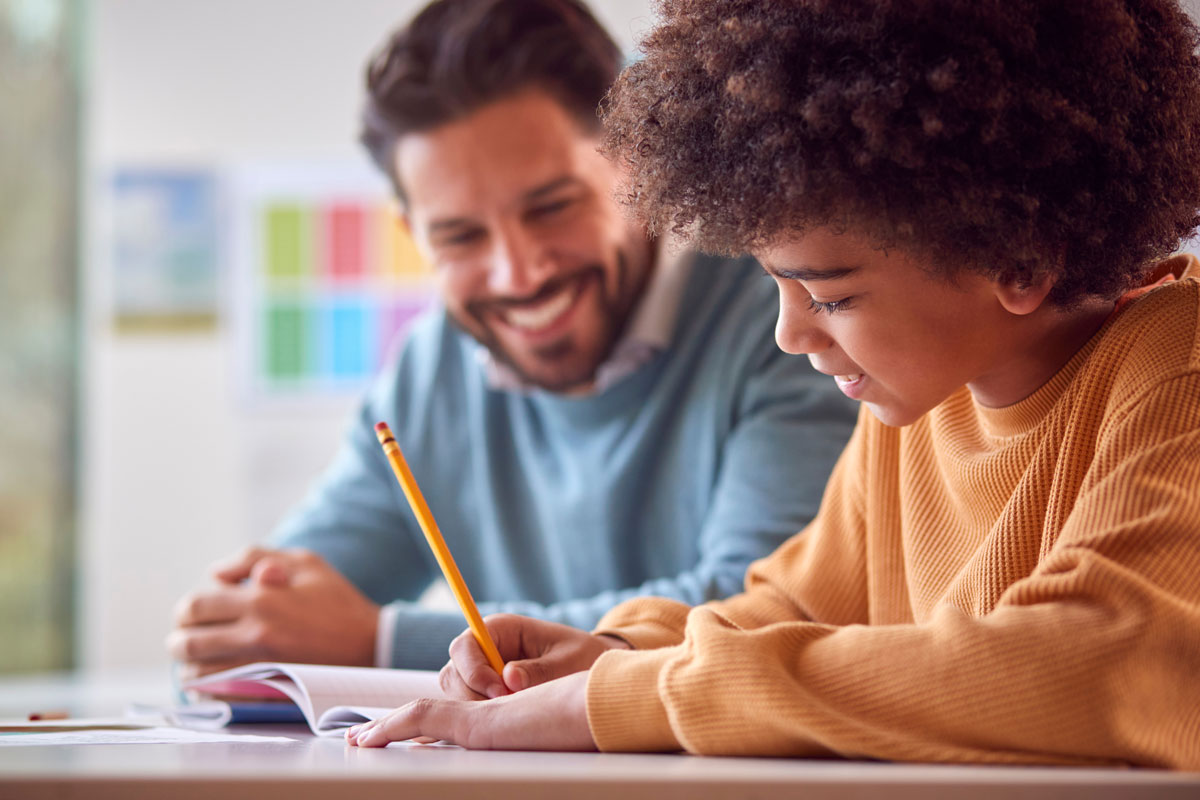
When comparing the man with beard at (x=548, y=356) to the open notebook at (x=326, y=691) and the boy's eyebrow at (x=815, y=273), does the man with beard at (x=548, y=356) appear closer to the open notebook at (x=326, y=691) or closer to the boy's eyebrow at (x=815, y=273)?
the open notebook at (x=326, y=691)

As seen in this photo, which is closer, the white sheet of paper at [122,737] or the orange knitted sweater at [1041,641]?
the orange knitted sweater at [1041,641]

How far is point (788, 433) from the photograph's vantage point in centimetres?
126

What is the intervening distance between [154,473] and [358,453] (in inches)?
74.4

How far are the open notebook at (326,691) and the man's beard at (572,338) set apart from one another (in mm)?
634

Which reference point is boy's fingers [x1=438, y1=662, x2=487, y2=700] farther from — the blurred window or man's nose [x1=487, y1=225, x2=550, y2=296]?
the blurred window

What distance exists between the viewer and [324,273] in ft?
11.0

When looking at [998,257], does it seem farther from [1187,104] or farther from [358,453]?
[358,453]

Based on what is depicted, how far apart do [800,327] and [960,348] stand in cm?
10

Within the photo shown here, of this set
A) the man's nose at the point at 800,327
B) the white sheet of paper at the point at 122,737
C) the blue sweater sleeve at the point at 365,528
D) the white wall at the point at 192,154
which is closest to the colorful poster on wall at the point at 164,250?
the white wall at the point at 192,154

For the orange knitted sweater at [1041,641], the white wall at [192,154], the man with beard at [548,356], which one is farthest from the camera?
the white wall at [192,154]

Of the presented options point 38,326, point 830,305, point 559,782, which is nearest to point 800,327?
point 830,305

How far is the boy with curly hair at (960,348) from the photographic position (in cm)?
54

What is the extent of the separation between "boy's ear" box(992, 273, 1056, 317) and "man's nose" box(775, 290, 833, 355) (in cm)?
11

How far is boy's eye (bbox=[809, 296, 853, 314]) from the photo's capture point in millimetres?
736
